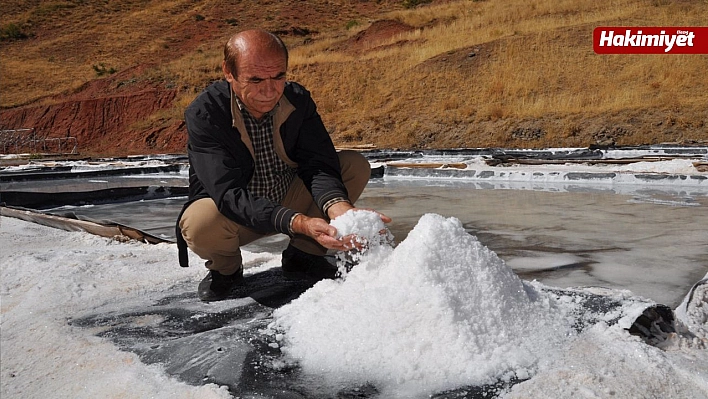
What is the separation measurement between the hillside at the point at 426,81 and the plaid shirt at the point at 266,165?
372 inches

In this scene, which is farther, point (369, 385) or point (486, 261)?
point (486, 261)

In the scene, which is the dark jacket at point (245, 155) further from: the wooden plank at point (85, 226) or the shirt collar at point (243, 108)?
the wooden plank at point (85, 226)

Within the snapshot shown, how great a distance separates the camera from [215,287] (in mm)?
1788

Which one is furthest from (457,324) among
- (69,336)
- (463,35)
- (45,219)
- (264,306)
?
(463,35)

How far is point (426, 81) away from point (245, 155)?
14.9 m

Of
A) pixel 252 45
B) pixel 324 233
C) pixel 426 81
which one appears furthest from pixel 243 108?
pixel 426 81

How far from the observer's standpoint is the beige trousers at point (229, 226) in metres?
1.68

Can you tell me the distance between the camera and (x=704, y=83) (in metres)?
12.4

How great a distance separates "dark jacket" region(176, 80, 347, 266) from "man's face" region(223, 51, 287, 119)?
7 cm

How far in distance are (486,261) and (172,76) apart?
71.9 ft

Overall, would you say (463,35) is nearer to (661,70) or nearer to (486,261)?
(661,70)

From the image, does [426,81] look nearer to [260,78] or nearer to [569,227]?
[569,227]

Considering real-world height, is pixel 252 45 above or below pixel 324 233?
above

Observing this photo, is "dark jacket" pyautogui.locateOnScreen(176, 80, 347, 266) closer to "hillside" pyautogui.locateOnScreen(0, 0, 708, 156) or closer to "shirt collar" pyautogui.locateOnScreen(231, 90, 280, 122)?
"shirt collar" pyautogui.locateOnScreen(231, 90, 280, 122)
